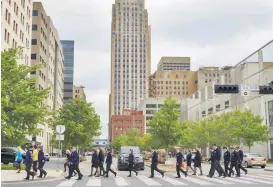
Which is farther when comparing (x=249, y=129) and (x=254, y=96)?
(x=254, y=96)

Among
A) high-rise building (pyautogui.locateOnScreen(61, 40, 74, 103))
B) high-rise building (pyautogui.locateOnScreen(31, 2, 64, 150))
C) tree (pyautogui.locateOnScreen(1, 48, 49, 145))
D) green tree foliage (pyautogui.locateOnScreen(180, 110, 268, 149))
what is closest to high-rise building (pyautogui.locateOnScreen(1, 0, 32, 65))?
high-rise building (pyautogui.locateOnScreen(31, 2, 64, 150))

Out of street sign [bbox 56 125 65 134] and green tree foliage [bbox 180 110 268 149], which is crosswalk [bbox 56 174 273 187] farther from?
green tree foliage [bbox 180 110 268 149]

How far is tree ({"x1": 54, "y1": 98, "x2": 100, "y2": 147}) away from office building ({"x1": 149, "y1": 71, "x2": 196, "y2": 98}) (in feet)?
472

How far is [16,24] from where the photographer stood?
186ft

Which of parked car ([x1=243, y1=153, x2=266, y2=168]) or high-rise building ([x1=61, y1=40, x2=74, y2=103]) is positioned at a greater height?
high-rise building ([x1=61, y1=40, x2=74, y2=103])

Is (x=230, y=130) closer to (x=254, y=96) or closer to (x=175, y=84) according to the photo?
(x=254, y=96)

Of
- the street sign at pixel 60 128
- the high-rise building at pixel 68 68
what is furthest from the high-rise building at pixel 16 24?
the high-rise building at pixel 68 68

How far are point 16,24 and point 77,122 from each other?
55.6 feet

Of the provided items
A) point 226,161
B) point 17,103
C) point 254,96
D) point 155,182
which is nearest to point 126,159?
point 17,103

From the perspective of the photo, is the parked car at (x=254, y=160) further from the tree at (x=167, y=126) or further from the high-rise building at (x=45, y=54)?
the high-rise building at (x=45, y=54)

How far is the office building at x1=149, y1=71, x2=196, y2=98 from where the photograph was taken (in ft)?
639

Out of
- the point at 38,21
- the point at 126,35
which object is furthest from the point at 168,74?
the point at 38,21

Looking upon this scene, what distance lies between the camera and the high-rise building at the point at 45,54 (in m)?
78.7

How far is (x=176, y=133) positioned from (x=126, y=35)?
16268 centimetres
